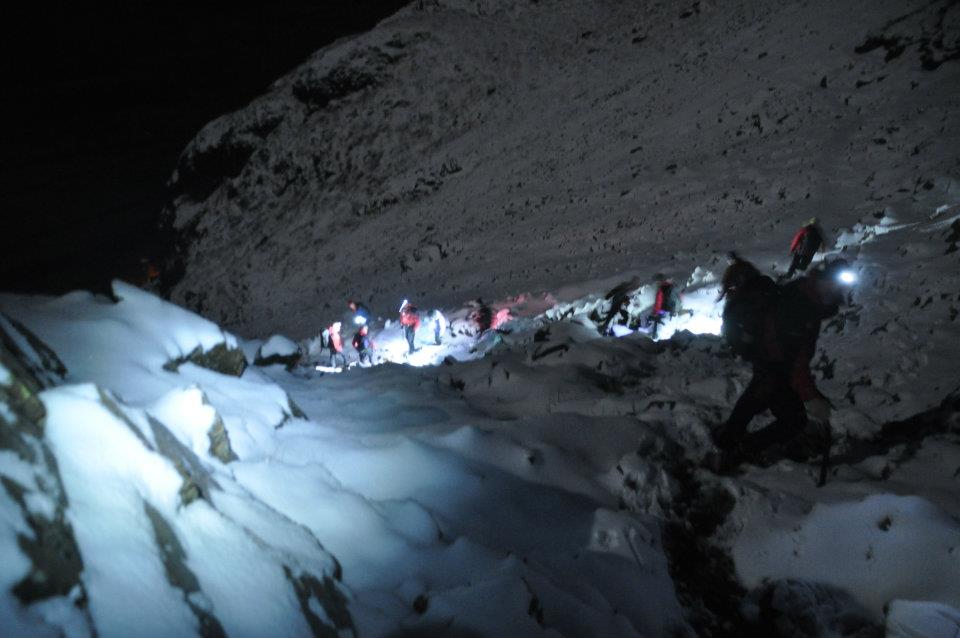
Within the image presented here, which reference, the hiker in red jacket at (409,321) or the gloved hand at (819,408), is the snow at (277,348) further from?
the gloved hand at (819,408)

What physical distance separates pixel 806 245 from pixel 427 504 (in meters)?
10.3

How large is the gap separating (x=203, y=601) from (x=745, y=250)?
14376mm

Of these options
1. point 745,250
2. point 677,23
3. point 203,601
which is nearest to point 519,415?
point 203,601

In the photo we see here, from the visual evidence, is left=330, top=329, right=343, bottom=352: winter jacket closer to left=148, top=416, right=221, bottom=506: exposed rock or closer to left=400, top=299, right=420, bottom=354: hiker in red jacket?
left=400, top=299, right=420, bottom=354: hiker in red jacket

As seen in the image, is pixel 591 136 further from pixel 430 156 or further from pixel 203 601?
pixel 203 601

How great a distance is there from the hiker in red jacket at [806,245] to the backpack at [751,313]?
25.1ft

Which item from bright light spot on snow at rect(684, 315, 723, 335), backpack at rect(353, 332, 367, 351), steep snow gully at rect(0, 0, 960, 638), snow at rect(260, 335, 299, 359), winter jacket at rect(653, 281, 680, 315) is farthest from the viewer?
backpack at rect(353, 332, 367, 351)

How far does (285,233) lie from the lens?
3494cm

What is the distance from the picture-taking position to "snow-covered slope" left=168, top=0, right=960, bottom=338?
1695 cm

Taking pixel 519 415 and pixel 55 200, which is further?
pixel 55 200

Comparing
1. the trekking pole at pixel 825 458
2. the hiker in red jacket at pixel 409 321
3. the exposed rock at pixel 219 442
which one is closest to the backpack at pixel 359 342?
the hiker in red jacket at pixel 409 321

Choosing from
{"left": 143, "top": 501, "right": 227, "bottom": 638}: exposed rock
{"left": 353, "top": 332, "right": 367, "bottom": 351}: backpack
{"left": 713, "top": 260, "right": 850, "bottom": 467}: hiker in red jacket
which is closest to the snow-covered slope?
{"left": 353, "top": 332, "right": 367, "bottom": 351}: backpack

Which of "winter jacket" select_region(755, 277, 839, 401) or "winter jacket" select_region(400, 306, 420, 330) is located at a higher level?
"winter jacket" select_region(400, 306, 420, 330)

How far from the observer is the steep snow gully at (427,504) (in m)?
1.91
